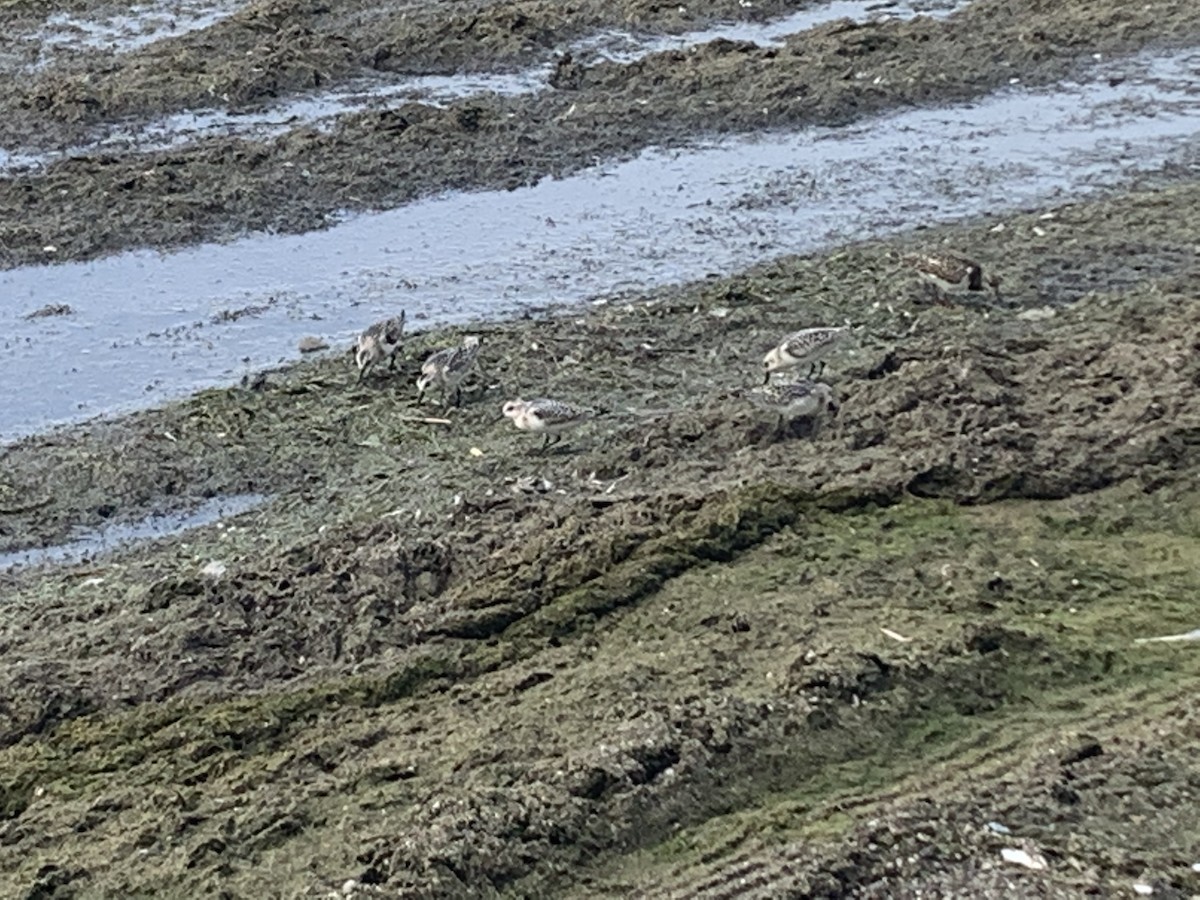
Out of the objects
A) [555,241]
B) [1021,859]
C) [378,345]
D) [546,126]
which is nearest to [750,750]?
[1021,859]

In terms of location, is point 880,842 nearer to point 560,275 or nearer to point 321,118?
point 560,275

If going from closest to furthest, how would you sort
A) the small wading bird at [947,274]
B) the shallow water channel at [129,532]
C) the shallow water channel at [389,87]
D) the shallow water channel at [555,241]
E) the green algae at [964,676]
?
1. the green algae at [964,676]
2. the shallow water channel at [129,532]
3. the small wading bird at [947,274]
4. the shallow water channel at [555,241]
5. the shallow water channel at [389,87]

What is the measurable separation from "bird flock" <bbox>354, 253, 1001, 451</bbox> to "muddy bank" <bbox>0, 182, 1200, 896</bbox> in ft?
0.55

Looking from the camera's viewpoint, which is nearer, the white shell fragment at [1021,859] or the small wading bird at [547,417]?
the white shell fragment at [1021,859]

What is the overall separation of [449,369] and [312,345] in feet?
5.80

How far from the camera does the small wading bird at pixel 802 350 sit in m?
9.96

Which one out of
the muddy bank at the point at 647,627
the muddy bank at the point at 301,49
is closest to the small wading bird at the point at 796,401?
the muddy bank at the point at 647,627

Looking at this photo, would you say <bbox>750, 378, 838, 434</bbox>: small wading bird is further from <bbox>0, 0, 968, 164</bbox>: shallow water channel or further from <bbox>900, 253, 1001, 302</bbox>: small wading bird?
<bbox>0, 0, 968, 164</bbox>: shallow water channel

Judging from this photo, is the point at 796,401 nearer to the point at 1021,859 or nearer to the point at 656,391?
the point at 656,391

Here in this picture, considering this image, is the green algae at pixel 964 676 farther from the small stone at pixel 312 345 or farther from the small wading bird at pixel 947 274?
the small stone at pixel 312 345

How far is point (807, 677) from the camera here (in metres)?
6.43

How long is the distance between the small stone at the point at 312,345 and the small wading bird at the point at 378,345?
29.8 inches

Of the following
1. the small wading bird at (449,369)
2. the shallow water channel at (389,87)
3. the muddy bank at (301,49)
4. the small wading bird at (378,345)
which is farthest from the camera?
the muddy bank at (301,49)

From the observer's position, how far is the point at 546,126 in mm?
15930
